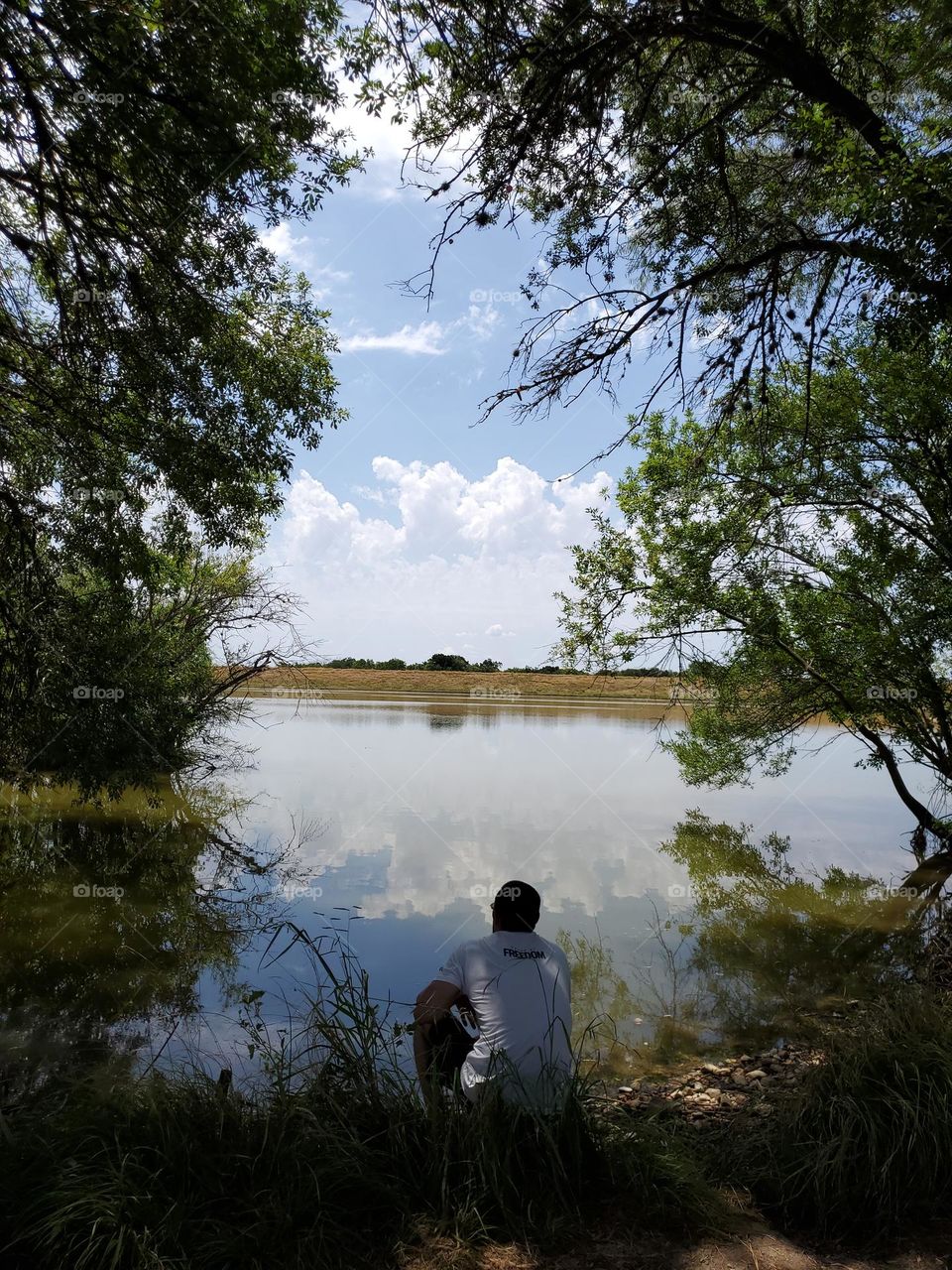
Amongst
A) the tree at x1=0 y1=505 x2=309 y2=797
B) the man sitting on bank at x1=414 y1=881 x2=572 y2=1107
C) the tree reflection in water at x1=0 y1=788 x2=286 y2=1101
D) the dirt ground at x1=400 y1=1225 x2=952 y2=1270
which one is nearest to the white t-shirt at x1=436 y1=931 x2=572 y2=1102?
the man sitting on bank at x1=414 y1=881 x2=572 y2=1107

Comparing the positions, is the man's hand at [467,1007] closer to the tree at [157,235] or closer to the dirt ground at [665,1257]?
the dirt ground at [665,1257]

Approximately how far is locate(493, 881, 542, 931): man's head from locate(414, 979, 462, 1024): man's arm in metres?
Result: 0.33

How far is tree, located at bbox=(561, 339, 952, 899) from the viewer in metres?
8.44

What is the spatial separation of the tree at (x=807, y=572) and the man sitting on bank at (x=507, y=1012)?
3909mm

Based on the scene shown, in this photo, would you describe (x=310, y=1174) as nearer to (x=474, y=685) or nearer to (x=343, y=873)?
(x=343, y=873)

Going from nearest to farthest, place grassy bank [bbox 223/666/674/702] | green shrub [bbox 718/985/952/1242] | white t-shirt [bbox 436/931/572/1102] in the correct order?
green shrub [bbox 718/985/952/1242] → white t-shirt [bbox 436/931/572/1102] → grassy bank [bbox 223/666/674/702]

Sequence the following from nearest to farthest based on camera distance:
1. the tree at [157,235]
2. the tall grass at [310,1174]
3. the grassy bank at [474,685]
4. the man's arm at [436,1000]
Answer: the tall grass at [310,1174] < the man's arm at [436,1000] < the tree at [157,235] < the grassy bank at [474,685]

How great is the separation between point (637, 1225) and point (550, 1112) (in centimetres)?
47

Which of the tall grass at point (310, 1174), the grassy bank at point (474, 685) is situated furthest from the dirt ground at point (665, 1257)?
the grassy bank at point (474, 685)

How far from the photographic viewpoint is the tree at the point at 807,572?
27.7 ft

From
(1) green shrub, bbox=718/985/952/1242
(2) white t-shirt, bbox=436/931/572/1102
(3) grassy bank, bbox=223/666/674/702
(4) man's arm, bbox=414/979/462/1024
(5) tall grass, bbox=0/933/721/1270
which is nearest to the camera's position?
(5) tall grass, bbox=0/933/721/1270

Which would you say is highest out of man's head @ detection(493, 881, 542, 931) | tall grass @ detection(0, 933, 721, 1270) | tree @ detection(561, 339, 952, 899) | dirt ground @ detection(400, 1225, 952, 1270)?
tree @ detection(561, 339, 952, 899)

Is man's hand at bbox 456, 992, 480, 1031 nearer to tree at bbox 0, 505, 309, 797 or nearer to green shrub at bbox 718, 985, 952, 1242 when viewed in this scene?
green shrub at bbox 718, 985, 952, 1242

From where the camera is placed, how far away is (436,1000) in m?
3.38
